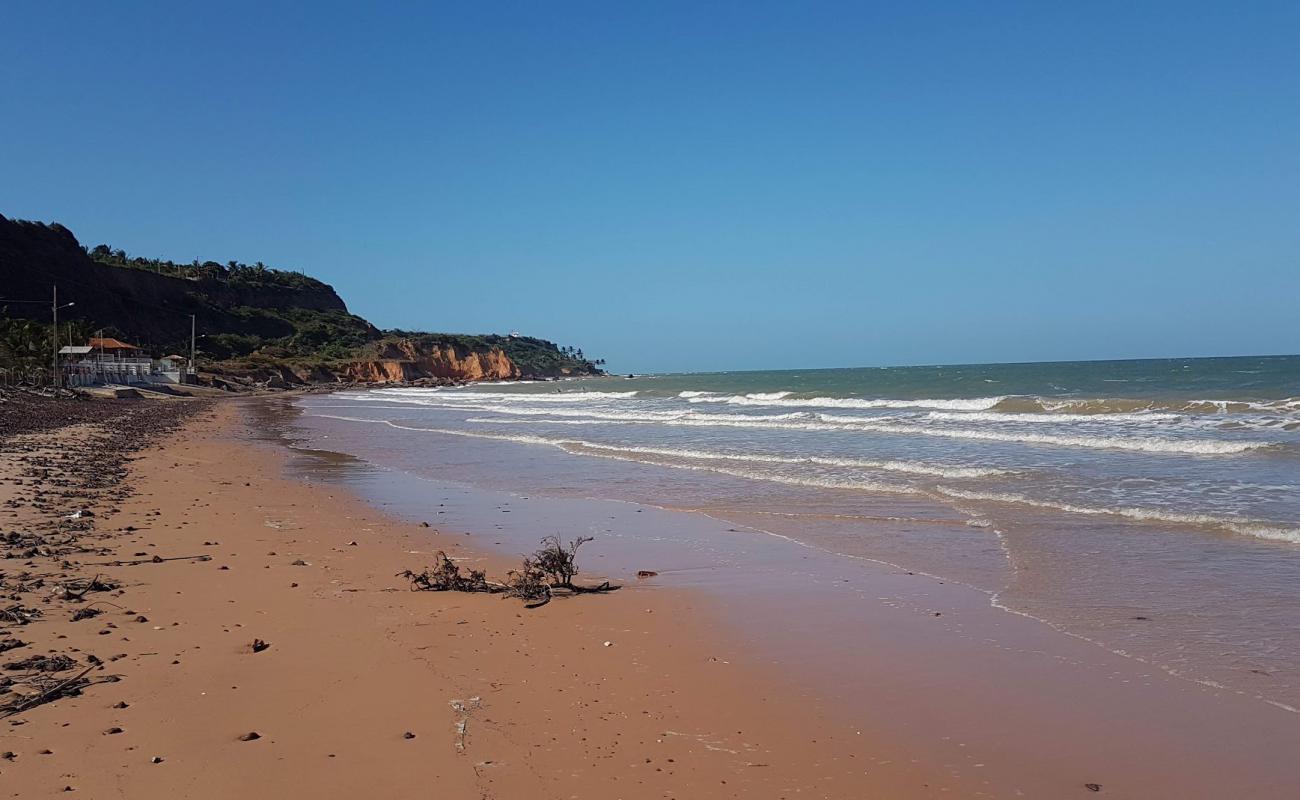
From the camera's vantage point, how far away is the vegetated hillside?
7581 cm

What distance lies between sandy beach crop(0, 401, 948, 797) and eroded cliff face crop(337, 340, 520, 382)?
93.7 metres

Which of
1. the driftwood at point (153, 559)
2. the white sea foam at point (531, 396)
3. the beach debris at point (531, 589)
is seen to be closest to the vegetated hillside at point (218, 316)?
the white sea foam at point (531, 396)

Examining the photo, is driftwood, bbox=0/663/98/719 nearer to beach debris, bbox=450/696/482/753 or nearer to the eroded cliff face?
beach debris, bbox=450/696/482/753

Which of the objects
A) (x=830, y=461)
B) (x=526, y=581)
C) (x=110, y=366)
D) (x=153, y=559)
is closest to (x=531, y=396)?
(x=110, y=366)

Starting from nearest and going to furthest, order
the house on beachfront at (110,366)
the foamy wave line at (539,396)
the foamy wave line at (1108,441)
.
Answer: the foamy wave line at (1108,441) → the house on beachfront at (110,366) → the foamy wave line at (539,396)

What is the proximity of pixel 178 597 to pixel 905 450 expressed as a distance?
599 inches

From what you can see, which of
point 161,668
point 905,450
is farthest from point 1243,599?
point 905,450

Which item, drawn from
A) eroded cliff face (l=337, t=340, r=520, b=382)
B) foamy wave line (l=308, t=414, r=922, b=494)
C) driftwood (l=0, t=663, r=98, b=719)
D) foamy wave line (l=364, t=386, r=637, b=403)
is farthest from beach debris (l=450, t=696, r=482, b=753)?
eroded cliff face (l=337, t=340, r=520, b=382)

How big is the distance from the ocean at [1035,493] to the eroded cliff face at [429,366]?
7527cm

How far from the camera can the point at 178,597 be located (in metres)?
6.62

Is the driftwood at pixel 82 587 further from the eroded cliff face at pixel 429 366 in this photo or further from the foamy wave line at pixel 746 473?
the eroded cliff face at pixel 429 366

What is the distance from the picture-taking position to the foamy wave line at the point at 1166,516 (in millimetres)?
8867

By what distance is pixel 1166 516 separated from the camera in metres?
10.1

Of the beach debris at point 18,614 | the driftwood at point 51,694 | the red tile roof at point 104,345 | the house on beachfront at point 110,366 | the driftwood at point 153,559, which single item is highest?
the red tile roof at point 104,345
